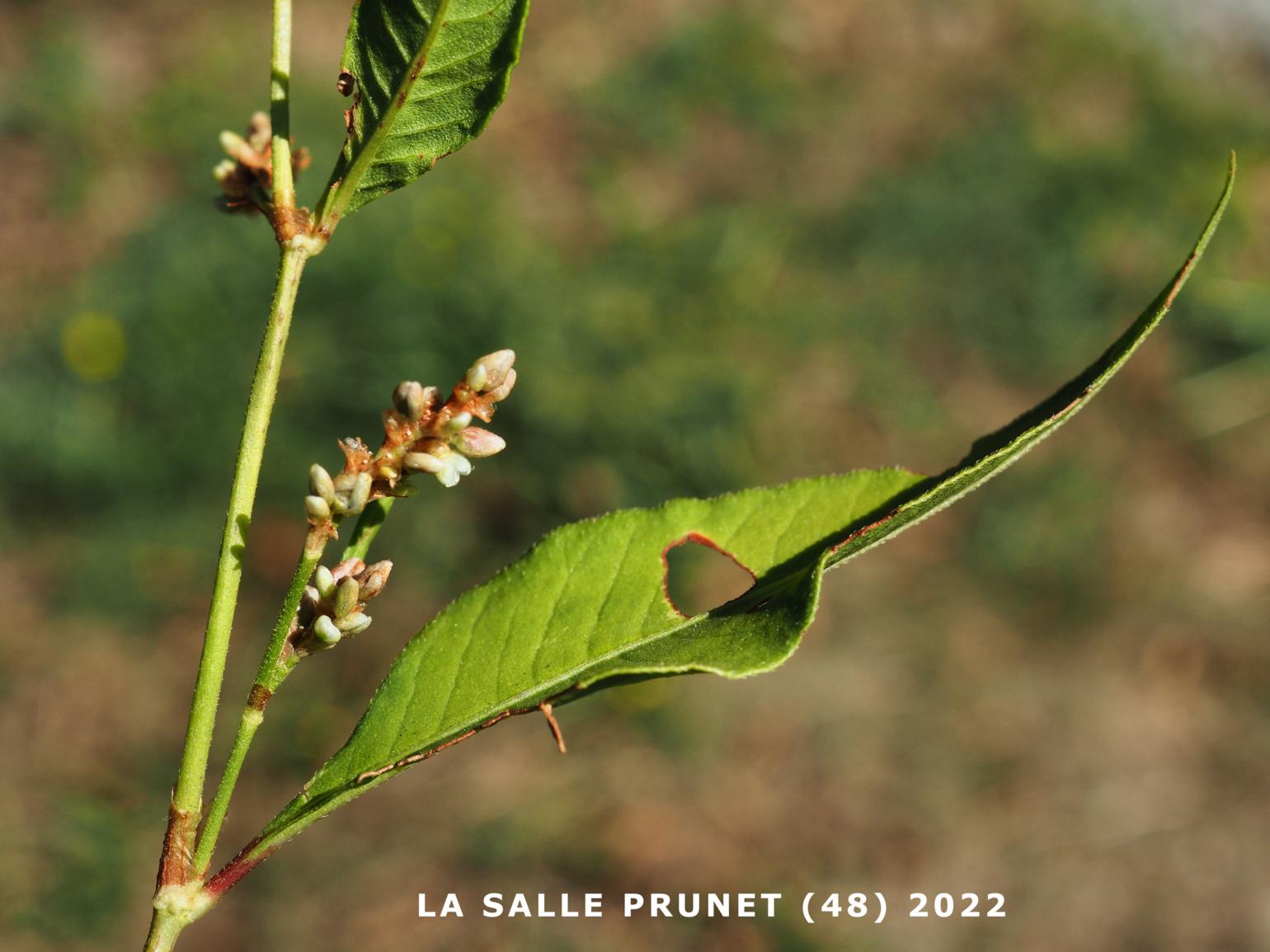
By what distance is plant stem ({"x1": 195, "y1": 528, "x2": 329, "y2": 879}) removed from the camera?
80 centimetres

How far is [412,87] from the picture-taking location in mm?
847

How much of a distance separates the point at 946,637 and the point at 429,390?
3958 mm

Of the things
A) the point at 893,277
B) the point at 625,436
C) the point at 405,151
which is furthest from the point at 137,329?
the point at 405,151

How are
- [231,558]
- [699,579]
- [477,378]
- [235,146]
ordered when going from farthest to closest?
[699,579] → [235,146] → [477,378] → [231,558]

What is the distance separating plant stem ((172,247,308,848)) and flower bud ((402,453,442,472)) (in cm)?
12

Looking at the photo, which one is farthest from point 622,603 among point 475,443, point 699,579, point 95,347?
point 95,347

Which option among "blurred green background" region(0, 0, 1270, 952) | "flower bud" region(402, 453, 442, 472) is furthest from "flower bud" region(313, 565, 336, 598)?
"blurred green background" region(0, 0, 1270, 952)

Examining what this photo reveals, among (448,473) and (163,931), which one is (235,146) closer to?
(448,473)

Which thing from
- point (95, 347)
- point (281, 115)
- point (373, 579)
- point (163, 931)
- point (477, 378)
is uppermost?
point (95, 347)

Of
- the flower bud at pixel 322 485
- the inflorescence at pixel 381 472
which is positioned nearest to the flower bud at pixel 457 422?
the inflorescence at pixel 381 472

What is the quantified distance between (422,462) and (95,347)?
12.1 ft

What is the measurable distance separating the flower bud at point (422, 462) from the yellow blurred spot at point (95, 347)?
3620 millimetres

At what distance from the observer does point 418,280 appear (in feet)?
13.8

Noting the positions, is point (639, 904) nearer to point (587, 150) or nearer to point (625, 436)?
point (625, 436)
